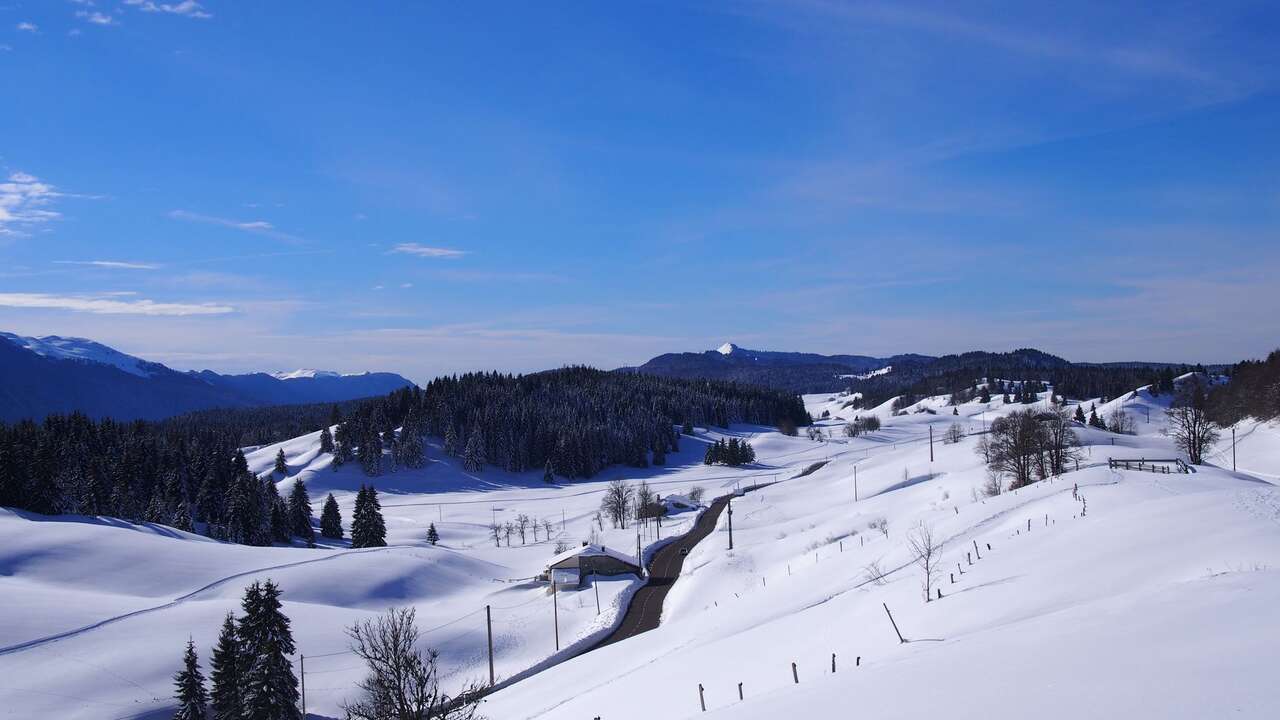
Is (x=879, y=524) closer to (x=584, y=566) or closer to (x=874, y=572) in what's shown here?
(x=874, y=572)

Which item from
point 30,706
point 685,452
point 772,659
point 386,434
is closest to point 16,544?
point 30,706

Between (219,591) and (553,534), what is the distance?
150 ft

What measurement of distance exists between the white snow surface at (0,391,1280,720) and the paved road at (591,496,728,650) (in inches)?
48.7

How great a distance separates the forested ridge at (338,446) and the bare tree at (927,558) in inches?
2578

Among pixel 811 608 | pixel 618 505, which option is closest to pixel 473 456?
pixel 618 505

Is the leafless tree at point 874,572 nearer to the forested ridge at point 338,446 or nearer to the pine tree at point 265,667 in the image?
the pine tree at point 265,667

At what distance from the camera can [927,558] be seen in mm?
24875

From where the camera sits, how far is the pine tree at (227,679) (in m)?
30.7

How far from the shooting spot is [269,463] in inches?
5541

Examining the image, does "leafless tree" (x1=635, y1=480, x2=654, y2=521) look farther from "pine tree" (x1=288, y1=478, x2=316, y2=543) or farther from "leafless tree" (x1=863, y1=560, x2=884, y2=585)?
"leafless tree" (x1=863, y1=560, x2=884, y2=585)

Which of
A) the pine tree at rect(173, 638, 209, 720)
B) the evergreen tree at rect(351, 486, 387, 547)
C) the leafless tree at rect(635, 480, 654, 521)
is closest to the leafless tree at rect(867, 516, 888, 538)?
the pine tree at rect(173, 638, 209, 720)

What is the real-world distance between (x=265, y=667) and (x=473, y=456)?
4341 inches

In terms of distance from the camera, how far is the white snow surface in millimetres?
12828

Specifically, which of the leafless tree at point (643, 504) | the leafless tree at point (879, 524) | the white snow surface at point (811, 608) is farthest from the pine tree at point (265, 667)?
the leafless tree at point (643, 504)
